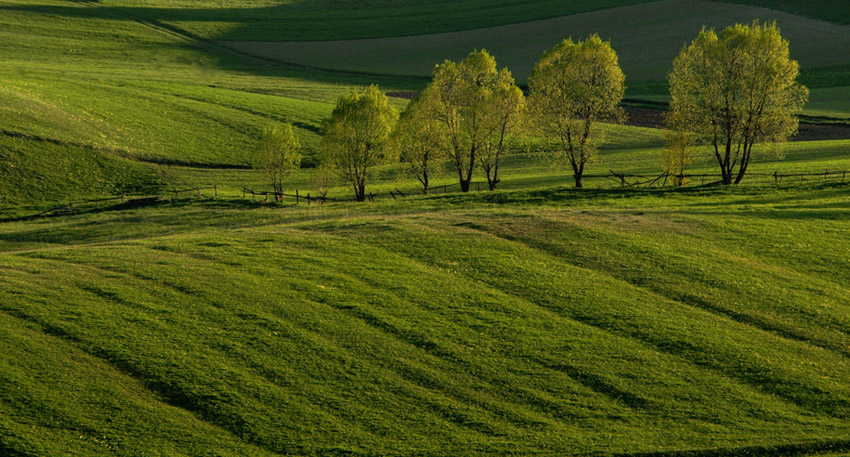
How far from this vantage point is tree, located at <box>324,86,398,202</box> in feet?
241

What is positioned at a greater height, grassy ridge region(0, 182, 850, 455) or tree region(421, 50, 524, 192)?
tree region(421, 50, 524, 192)

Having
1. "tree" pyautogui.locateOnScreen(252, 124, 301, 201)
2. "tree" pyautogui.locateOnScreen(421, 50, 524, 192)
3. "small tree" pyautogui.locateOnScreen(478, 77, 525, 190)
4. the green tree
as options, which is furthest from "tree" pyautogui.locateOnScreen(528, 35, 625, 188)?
"tree" pyautogui.locateOnScreen(252, 124, 301, 201)

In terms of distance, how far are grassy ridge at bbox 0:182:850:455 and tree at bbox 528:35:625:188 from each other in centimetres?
2081

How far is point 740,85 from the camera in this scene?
67.0 meters

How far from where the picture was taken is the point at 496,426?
89.5 feet

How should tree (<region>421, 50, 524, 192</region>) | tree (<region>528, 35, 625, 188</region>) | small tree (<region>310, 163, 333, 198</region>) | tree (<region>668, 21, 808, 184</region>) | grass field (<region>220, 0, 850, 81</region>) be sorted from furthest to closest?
grass field (<region>220, 0, 850, 81</region>), tree (<region>421, 50, 524, 192</region>), small tree (<region>310, 163, 333, 198</region>), tree (<region>528, 35, 625, 188</region>), tree (<region>668, 21, 808, 184</region>)

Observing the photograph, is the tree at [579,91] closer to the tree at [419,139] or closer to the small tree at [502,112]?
the small tree at [502,112]

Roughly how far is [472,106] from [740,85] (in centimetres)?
2643

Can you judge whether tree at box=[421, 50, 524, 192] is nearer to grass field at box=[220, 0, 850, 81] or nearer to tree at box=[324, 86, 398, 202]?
tree at box=[324, 86, 398, 202]

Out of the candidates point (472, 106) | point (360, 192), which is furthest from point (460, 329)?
point (472, 106)

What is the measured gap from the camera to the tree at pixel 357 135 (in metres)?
73.6

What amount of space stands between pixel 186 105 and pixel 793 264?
9368 centimetres

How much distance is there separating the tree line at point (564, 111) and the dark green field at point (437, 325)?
25.1 feet

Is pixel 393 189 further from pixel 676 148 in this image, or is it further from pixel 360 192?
pixel 676 148
